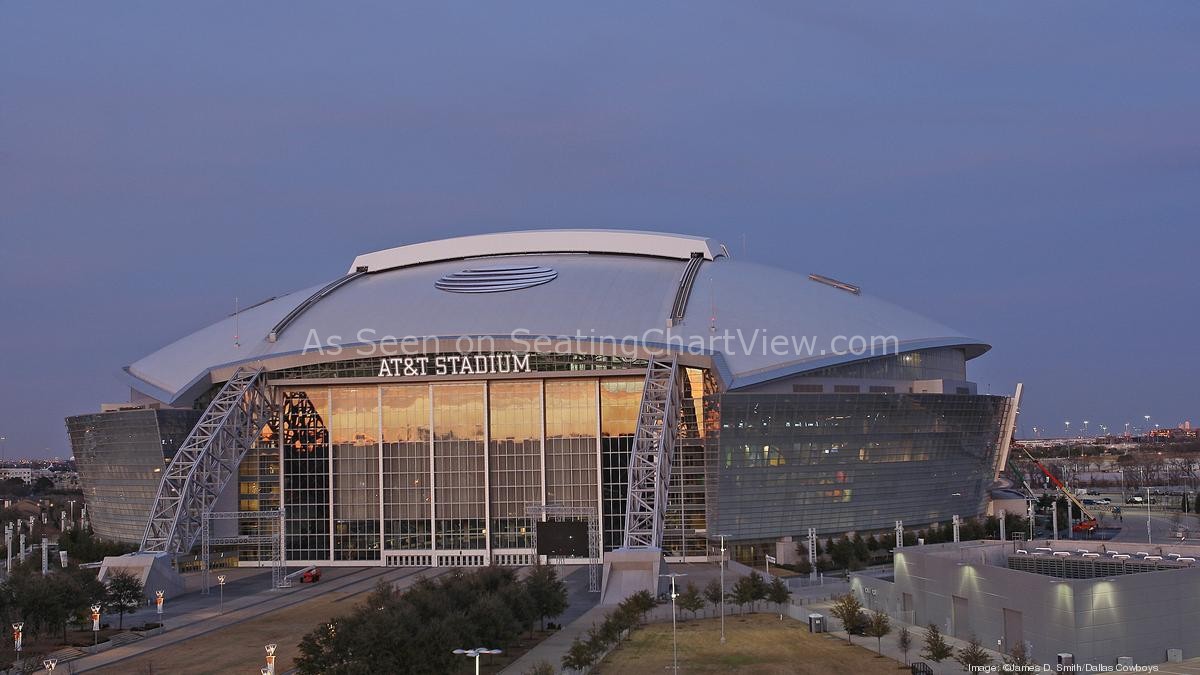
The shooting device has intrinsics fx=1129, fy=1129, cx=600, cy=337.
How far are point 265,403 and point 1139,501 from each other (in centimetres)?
10026

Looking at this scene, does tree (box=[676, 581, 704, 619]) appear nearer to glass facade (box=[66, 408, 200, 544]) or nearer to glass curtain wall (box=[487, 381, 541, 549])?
glass curtain wall (box=[487, 381, 541, 549])

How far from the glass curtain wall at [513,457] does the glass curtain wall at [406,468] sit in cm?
468

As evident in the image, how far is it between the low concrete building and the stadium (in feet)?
63.0

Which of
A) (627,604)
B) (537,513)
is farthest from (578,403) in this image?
(627,604)

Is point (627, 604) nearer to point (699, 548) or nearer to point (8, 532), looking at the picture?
point (699, 548)

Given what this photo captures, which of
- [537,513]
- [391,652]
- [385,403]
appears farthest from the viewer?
[385,403]

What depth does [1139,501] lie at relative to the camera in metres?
129

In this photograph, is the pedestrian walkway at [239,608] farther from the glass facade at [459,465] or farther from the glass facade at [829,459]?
the glass facade at [829,459]

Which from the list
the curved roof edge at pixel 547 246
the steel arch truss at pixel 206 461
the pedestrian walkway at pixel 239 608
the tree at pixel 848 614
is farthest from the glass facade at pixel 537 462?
the tree at pixel 848 614

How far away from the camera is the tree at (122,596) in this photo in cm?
5300

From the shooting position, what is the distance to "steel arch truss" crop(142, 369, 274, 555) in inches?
2709

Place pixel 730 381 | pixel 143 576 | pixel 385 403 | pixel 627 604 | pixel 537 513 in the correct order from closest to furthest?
pixel 627 604 → pixel 143 576 → pixel 730 381 → pixel 537 513 → pixel 385 403

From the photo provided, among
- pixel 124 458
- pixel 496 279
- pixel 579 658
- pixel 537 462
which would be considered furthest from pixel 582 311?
pixel 579 658

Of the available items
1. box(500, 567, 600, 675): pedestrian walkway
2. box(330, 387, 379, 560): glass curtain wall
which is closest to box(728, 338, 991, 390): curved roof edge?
box(500, 567, 600, 675): pedestrian walkway
